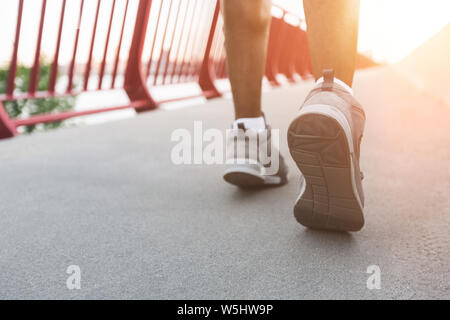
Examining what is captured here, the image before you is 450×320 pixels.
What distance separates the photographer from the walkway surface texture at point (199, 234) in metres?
0.61

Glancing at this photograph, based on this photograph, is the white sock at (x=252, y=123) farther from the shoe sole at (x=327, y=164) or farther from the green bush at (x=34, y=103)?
the green bush at (x=34, y=103)

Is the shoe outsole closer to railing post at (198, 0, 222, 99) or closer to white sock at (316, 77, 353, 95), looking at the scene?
white sock at (316, 77, 353, 95)

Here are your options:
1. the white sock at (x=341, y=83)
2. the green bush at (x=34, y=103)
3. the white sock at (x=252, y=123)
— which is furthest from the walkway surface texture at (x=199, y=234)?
the green bush at (x=34, y=103)

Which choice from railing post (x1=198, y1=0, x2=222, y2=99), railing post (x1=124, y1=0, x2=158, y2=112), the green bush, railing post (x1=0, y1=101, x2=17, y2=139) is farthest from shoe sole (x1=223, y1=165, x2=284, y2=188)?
the green bush

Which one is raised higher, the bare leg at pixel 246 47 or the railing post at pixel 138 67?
the railing post at pixel 138 67

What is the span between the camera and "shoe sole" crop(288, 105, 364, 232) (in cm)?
67

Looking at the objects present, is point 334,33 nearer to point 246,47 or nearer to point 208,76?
point 246,47

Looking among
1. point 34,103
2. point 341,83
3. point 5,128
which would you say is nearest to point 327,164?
point 341,83

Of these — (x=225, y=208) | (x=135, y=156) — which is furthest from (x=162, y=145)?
(x=225, y=208)

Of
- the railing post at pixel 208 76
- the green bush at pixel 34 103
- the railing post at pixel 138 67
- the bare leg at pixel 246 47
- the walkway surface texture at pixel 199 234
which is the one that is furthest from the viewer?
the green bush at pixel 34 103

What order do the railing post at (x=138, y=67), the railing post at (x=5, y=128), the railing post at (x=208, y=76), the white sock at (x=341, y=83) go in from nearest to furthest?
the white sock at (x=341, y=83)
the railing post at (x=5, y=128)
the railing post at (x=138, y=67)
the railing post at (x=208, y=76)

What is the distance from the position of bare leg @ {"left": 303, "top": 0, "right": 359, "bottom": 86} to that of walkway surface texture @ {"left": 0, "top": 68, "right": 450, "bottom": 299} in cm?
33

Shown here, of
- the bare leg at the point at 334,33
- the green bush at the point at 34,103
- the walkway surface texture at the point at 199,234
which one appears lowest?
the walkway surface texture at the point at 199,234

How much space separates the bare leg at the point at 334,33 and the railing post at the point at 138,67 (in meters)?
2.41
